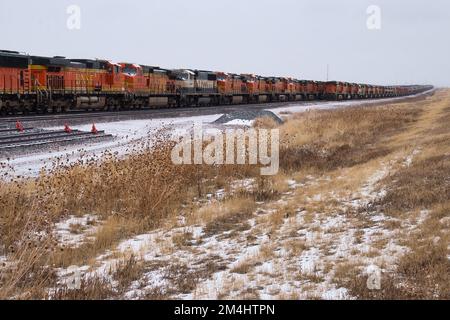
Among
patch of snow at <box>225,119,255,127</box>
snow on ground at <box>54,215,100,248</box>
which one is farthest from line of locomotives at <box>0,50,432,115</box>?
snow on ground at <box>54,215,100,248</box>

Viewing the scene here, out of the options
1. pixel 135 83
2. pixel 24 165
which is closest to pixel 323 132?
pixel 24 165

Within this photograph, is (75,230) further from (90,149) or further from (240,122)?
(240,122)

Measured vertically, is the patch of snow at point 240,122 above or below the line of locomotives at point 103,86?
below

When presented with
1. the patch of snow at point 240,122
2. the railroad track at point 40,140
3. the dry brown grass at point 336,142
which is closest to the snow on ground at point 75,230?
the dry brown grass at point 336,142

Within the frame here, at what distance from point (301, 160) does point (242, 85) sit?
42471mm

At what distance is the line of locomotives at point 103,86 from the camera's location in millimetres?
25734

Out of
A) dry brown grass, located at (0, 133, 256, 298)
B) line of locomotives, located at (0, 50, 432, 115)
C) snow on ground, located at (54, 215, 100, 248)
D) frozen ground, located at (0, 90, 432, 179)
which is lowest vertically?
snow on ground, located at (54, 215, 100, 248)

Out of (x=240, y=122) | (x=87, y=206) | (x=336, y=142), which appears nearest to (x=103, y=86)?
(x=240, y=122)

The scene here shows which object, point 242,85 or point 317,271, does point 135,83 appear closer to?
point 242,85

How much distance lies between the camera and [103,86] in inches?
1297

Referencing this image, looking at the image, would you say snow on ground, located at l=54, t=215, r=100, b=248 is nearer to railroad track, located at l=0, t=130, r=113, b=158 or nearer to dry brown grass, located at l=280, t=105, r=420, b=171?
dry brown grass, located at l=280, t=105, r=420, b=171

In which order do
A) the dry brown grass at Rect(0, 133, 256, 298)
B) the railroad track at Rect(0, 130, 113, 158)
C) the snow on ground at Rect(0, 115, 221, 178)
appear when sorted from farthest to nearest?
1. the railroad track at Rect(0, 130, 113, 158)
2. the snow on ground at Rect(0, 115, 221, 178)
3. the dry brown grass at Rect(0, 133, 256, 298)

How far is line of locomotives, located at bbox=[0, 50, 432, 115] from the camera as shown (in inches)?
1013

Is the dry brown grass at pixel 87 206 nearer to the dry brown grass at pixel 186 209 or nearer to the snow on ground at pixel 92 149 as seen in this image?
the dry brown grass at pixel 186 209
